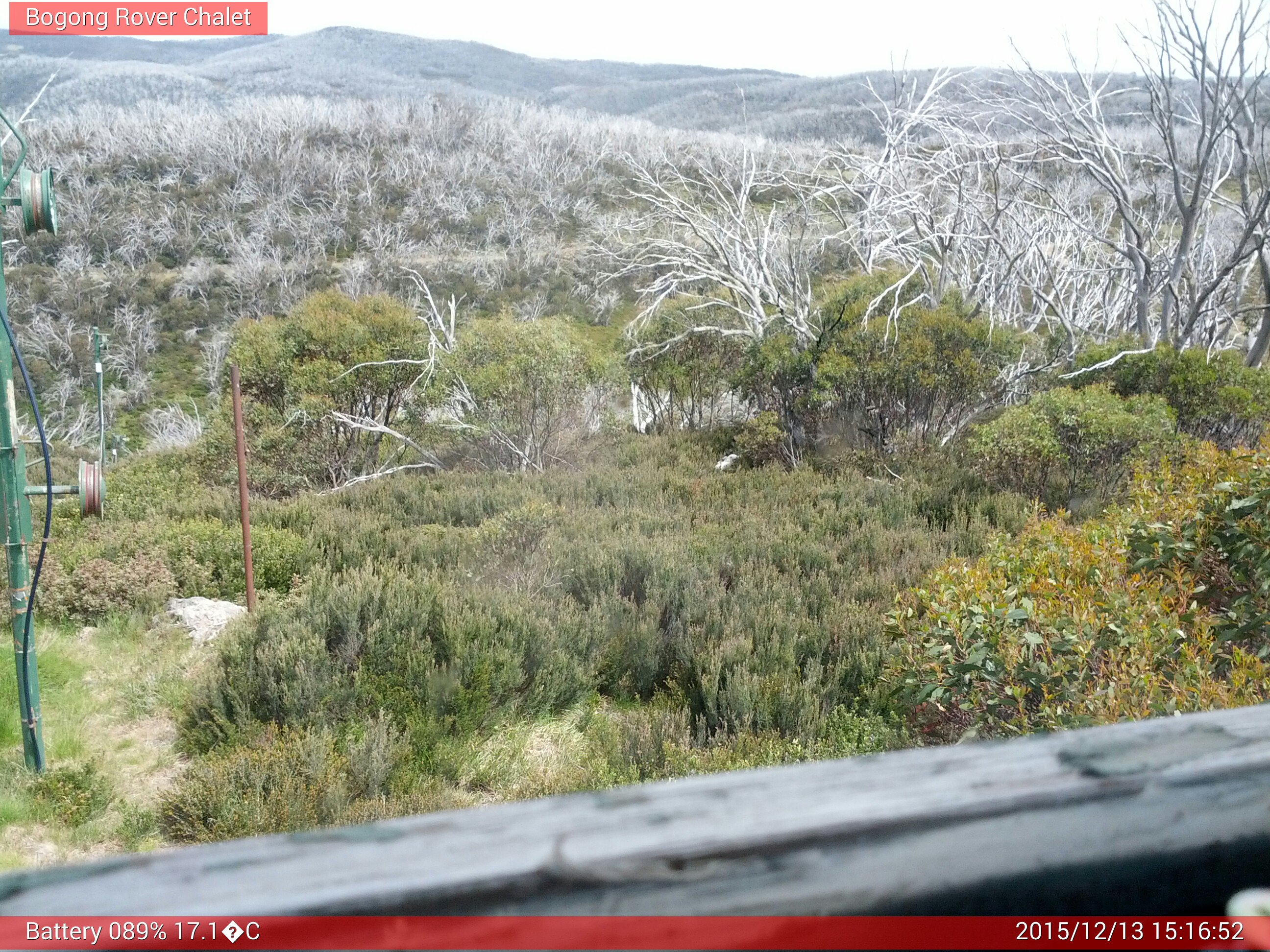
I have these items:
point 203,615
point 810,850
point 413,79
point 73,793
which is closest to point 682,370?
point 203,615

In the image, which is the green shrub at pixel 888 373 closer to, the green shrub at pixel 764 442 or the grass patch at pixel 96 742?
the green shrub at pixel 764 442

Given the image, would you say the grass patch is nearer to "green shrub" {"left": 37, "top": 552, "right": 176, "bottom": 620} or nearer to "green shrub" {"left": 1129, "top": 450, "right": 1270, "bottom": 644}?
"green shrub" {"left": 37, "top": 552, "right": 176, "bottom": 620}

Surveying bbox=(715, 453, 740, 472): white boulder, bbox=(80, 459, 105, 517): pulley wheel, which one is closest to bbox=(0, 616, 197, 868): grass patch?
bbox=(80, 459, 105, 517): pulley wheel

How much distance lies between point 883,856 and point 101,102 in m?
51.4

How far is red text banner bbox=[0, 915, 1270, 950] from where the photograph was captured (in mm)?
492

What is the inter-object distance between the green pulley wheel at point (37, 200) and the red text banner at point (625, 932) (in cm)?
396

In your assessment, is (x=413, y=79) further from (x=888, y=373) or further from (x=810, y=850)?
(x=810, y=850)

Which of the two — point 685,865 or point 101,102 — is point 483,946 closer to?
point 685,865

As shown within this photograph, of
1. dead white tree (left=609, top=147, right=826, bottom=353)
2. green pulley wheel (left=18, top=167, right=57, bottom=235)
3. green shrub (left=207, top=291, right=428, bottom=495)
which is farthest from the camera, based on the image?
green shrub (left=207, top=291, right=428, bottom=495)

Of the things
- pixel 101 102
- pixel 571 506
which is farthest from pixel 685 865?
pixel 101 102

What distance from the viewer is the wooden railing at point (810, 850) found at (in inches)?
20.6

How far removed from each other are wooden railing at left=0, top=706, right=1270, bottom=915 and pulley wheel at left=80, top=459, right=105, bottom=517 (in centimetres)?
375

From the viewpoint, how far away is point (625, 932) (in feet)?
1.75

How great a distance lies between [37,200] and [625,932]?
4173 millimetres
